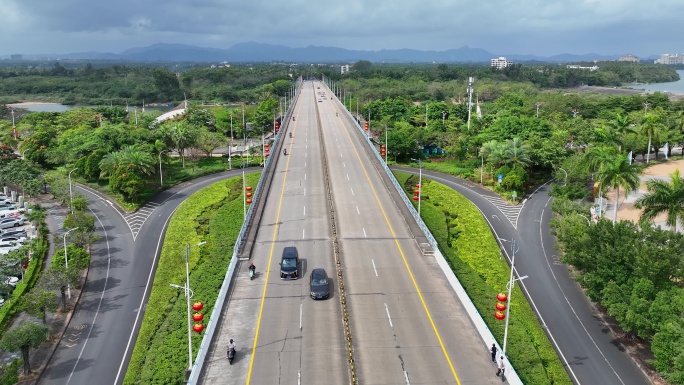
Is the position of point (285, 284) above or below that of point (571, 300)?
above

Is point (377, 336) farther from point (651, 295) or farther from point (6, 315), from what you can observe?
point (6, 315)

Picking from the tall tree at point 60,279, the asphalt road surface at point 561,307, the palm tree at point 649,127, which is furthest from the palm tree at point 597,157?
the tall tree at point 60,279

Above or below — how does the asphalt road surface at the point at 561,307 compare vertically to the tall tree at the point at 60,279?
below

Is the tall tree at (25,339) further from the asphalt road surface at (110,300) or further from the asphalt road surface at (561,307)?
the asphalt road surface at (561,307)

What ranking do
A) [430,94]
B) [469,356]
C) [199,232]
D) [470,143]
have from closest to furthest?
[469,356], [199,232], [470,143], [430,94]

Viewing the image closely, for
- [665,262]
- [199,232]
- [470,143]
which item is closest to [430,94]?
[470,143]

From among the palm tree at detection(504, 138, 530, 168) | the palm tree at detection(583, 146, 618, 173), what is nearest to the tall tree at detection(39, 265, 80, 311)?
the palm tree at detection(583, 146, 618, 173)

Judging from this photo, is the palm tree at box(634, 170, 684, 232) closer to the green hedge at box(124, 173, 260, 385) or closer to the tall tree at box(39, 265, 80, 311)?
the green hedge at box(124, 173, 260, 385)
